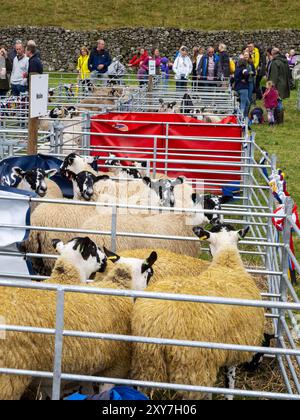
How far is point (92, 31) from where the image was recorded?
35.2 m

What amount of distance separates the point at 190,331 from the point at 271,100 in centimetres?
1439

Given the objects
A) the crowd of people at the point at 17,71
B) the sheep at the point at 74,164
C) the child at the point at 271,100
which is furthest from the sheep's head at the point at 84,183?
the child at the point at 271,100

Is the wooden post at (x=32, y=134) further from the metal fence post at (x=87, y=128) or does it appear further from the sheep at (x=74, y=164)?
the metal fence post at (x=87, y=128)

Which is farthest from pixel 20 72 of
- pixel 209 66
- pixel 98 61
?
pixel 209 66

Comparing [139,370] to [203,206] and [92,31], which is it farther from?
[92,31]

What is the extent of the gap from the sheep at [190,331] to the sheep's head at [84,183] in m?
2.97

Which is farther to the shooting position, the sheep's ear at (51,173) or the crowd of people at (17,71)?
the crowd of people at (17,71)

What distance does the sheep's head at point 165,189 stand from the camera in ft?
23.7

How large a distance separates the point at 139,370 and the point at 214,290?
703mm

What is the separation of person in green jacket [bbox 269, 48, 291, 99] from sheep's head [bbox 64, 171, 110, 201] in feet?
42.2

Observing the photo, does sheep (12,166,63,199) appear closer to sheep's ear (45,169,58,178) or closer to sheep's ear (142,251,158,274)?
sheep's ear (45,169,58,178)

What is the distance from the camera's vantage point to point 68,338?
156 inches

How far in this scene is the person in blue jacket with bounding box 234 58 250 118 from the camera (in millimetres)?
16453

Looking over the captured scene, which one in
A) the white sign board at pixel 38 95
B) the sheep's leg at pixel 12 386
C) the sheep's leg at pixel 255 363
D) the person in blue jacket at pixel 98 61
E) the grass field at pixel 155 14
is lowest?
the sheep's leg at pixel 255 363
